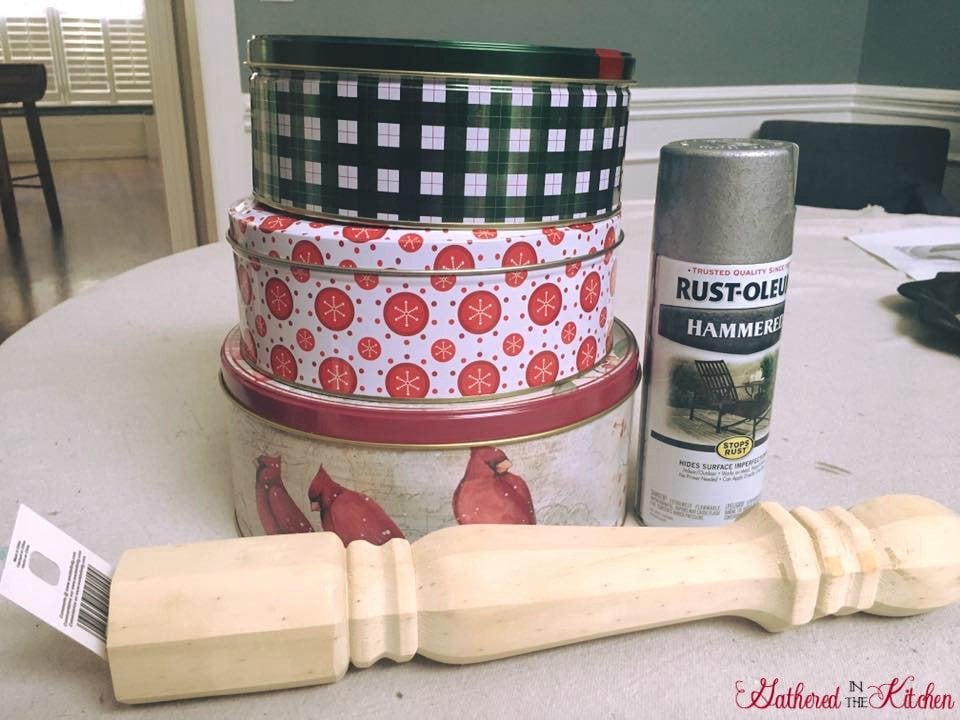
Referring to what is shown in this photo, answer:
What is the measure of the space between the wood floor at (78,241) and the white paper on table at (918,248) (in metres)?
2.30

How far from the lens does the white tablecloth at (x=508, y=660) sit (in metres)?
0.37

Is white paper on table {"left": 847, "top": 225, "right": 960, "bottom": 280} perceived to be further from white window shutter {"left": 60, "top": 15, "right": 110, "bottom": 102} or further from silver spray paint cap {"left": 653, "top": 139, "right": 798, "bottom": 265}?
white window shutter {"left": 60, "top": 15, "right": 110, "bottom": 102}

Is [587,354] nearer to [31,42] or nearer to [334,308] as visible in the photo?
[334,308]

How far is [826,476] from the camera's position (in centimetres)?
58

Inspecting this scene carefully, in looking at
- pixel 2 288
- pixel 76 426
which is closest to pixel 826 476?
pixel 76 426

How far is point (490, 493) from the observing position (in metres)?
0.45

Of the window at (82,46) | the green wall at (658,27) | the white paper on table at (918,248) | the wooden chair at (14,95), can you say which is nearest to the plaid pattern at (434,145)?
the white paper on table at (918,248)

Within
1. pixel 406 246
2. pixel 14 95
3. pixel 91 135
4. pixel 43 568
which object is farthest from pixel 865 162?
pixel 91 135

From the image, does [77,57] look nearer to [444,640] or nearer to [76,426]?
[76,426]

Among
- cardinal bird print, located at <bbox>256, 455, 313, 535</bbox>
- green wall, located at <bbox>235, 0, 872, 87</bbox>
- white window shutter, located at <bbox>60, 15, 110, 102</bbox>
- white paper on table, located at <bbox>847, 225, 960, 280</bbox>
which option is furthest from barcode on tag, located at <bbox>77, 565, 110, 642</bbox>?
white window shutter, located at <bbox>60, 15, 110, 102</bbox>

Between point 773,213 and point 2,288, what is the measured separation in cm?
303

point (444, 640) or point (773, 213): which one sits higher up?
point (773, 213)

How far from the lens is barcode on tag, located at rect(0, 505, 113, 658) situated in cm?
34

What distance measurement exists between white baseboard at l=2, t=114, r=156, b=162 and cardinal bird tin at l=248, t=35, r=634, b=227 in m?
5.90
